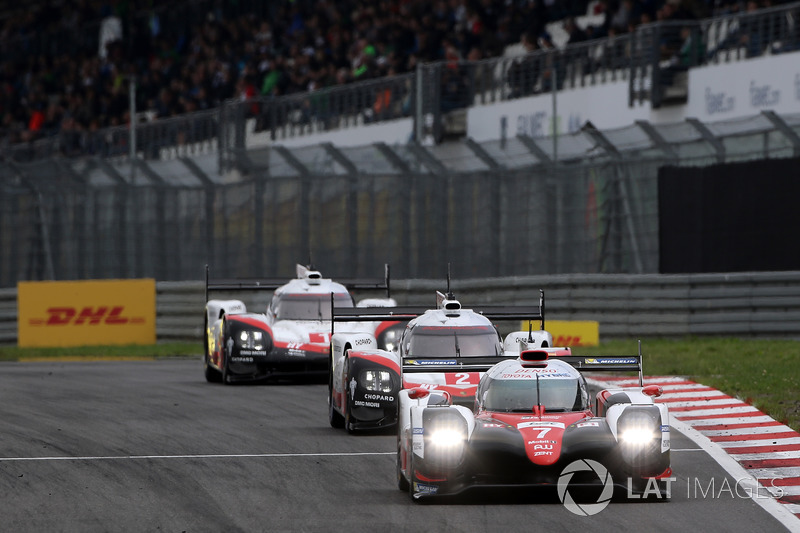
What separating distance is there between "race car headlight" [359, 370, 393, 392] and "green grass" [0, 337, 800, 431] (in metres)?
3.47

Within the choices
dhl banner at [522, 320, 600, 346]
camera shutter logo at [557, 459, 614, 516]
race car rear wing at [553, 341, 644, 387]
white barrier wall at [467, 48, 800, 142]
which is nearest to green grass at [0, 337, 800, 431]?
dhl banner at [522, 320, 600, 346]

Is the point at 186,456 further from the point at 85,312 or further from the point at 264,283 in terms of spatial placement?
the point at 85,312

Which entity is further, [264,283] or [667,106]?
[667,106]

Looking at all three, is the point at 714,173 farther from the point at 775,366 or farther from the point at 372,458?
the point at 372,458

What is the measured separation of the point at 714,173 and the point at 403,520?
13540mm

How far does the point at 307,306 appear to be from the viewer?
726 inches

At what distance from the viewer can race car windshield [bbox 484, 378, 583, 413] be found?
32.0ft

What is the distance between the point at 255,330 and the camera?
17.6 m

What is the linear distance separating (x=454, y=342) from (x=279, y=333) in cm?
474

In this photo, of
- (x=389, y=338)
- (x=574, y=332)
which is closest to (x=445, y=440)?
(x=389, y=338)

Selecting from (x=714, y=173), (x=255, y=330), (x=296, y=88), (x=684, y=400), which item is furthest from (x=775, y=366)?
(x=296, y=88)

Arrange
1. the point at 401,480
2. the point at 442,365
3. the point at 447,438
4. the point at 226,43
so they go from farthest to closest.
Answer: the point at 226,43 < the point at 442,365 < the point at 401,480 < the point at 447,438

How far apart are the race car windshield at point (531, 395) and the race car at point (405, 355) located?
170 centimetres

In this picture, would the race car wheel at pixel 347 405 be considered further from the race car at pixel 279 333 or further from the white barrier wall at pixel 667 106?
the white barrier wall at pixel 667 106
